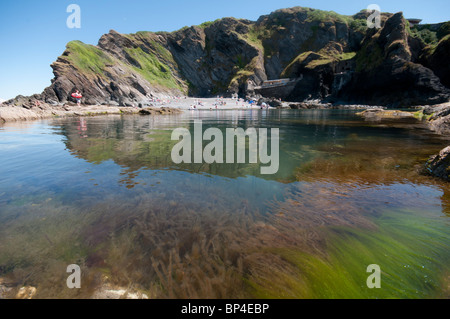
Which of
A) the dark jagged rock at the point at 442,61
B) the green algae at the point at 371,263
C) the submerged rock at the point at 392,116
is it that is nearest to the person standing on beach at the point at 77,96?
the submerged rock at the point at 392,116

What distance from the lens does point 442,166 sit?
21.3 feet

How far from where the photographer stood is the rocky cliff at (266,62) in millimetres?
63344

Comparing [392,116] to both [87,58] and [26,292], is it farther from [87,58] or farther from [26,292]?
[87,58]

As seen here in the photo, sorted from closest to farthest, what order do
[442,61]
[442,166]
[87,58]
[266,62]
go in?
[442,166], [442,61], [87,58], [266,62]

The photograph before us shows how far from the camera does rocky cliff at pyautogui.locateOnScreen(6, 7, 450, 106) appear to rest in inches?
2494

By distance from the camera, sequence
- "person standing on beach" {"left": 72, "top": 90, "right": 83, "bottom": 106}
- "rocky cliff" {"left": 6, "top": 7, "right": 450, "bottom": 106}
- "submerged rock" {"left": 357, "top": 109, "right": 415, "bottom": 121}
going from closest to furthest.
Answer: "submerged rock" {"left": 357, "top": 109, "right": 415, "bottom": 121} → "rocky cliff" {"left": 6, "top": 7, "right": 450, "bottom": 106} → "person standing on beach" {"left": 72, "top": 90, "right": 83, "bottom": 106}

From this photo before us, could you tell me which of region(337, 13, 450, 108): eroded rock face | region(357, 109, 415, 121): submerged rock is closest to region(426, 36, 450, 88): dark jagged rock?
region(337, 13, 450, 108): eroded rock face

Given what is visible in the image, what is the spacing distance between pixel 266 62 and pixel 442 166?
A: 145916 mm

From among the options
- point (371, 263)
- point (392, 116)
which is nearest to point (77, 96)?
point (371, 263)

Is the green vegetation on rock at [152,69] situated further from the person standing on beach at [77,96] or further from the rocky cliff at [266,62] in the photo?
the person standing on beach at [77,96]

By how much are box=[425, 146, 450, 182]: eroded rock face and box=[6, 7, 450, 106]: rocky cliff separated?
72566 millimetres

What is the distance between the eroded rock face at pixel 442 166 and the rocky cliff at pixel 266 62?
238ft

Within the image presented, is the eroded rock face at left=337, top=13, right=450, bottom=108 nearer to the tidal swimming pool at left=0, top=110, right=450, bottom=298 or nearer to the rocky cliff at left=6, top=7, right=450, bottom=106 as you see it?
the rocky cliff at left=6, top=7, right=450, bottom=106
